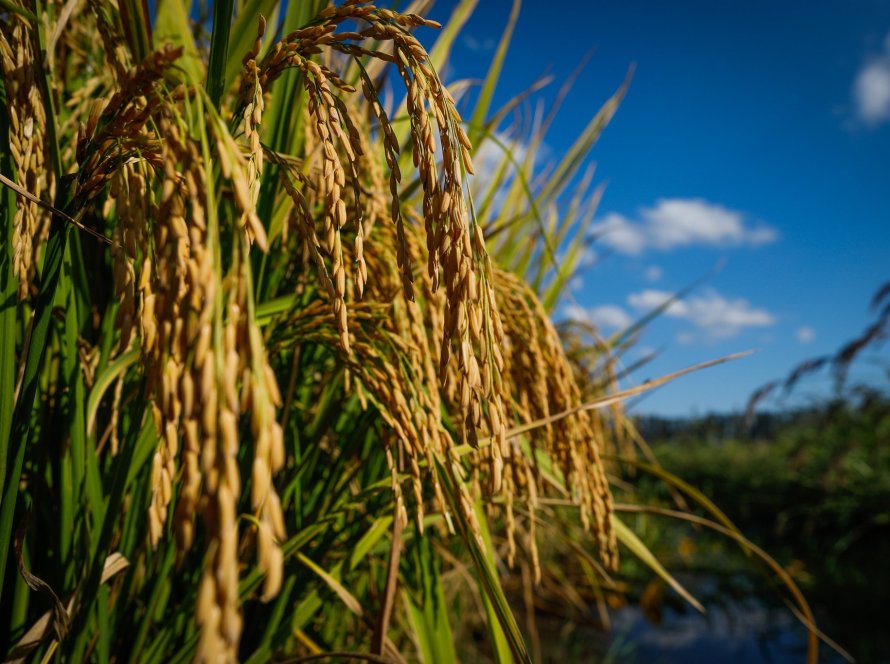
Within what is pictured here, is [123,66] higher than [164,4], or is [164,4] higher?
[164,4]

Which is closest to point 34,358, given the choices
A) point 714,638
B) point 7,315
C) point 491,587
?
point 7,315

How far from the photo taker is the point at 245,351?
35 cm

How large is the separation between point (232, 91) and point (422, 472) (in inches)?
37.7

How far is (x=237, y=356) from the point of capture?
34 cm

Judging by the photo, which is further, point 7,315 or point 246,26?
point 246,26

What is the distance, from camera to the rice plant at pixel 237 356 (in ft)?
1.26

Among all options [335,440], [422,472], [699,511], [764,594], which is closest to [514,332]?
[422,472]

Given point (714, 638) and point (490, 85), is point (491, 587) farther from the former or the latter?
point (714, 638)

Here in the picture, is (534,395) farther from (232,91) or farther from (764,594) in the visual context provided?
(764,594)

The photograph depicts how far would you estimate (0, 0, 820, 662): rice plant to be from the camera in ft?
1.26

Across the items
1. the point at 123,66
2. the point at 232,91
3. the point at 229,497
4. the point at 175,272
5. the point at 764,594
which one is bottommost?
the point at 764,594

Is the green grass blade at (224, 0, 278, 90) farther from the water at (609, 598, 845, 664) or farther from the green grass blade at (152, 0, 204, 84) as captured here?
the water at (609, 598, 845, 664)

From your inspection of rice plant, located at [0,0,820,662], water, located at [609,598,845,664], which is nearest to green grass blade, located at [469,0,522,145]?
rice plant, located at [0,0,820,662]

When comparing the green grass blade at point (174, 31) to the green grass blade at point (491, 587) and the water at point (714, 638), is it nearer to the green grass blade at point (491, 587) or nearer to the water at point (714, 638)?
the green grass blade at point (491, 587)
